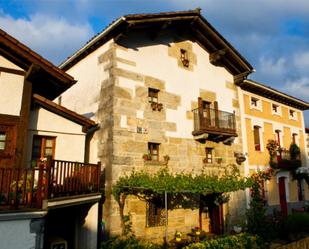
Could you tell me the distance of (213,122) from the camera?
48.4ft

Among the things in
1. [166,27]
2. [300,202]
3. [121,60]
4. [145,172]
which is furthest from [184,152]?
[300,202]

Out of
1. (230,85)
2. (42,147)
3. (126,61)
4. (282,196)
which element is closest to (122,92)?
(126,61)

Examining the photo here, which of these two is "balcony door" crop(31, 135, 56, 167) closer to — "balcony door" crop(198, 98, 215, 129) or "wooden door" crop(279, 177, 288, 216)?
"balcony door" crop(198, 98, 215, 129)

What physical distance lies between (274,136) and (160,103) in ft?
32.3

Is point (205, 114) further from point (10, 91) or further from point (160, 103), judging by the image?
point (10, 91)

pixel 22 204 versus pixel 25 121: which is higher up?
pixel 25 121

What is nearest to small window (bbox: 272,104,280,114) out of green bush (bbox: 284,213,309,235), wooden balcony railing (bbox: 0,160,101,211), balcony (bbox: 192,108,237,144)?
balcony (bbox: 192,108,237,144)

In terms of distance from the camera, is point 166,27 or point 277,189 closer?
point 166,27

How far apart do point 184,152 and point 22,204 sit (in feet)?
27.1

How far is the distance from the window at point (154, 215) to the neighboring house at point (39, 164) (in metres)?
2.46

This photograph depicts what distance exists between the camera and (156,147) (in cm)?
1272

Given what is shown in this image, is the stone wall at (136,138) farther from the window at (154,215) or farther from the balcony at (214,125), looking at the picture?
the balcony at (214,125)

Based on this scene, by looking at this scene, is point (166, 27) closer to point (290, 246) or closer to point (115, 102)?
point (115, 102)

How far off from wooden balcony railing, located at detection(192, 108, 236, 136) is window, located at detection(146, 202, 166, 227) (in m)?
4.01
